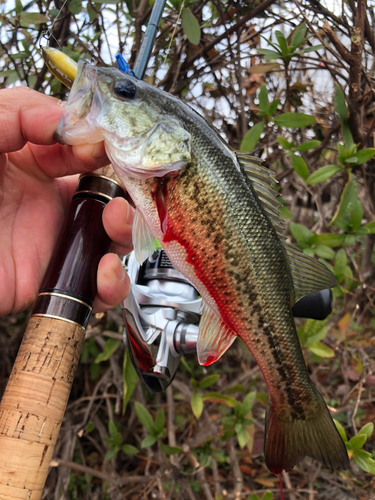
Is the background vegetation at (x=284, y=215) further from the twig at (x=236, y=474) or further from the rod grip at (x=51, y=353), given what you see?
the rod grip at (x=51, y=353)

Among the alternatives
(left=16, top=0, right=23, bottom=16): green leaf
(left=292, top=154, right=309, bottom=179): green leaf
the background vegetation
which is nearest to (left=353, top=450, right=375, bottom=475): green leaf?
the background vegetation

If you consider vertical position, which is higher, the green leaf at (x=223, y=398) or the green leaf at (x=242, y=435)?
the green leaf at (x=223, y=398)

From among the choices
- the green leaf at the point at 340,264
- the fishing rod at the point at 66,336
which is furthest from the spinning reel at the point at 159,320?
the green leaf at the point at 340,264

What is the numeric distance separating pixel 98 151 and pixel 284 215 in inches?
46.9

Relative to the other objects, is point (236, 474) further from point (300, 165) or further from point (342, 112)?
point (342, 112)

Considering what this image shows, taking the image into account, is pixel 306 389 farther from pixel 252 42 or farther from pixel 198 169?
pixel 252 42

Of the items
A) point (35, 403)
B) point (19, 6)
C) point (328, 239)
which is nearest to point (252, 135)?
point (328, 239)

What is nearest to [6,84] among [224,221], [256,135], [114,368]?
[256,135]

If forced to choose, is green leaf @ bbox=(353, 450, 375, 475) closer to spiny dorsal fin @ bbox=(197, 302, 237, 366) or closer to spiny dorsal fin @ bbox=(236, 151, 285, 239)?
spiny dorsal fin @ bbox=(197, 302, 237, 366)

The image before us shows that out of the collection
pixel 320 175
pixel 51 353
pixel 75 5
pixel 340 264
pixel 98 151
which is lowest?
pixel 51 353

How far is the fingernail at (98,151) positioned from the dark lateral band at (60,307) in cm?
37

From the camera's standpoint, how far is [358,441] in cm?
155

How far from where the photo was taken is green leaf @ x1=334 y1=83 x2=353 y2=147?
179cm

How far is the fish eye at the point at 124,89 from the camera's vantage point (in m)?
0.93
